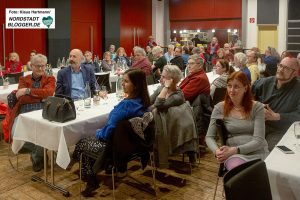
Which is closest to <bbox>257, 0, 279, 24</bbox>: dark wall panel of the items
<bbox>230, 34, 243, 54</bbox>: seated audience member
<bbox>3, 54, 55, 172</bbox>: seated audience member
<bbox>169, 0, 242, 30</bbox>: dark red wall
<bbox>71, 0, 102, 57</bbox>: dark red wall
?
<bbox>169, 0, 242, 30</bbox>: dark red wall

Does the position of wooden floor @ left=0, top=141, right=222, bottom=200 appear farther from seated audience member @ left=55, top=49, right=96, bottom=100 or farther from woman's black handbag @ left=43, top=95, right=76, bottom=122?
seated audience member @ left=55, top=49, right=96, bottom=100

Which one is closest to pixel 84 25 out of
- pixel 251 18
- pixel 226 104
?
pixel 251 18

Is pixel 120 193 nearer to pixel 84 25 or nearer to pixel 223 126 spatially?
pixel 223 126

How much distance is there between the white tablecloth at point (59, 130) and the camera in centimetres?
346

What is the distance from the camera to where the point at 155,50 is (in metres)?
8.13

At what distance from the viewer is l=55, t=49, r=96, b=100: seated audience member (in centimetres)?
477

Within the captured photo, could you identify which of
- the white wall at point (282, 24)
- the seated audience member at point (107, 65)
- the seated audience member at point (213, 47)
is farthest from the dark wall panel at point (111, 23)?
the white wall at point (282, 24)

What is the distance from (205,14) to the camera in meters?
14.4

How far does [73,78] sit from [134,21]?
961cm

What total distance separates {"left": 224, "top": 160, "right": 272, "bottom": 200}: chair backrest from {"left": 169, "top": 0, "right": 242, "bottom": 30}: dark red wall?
41.0ft

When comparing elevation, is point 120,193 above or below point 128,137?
below

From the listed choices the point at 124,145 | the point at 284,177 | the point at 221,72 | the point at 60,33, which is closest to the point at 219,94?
the point at 221,72

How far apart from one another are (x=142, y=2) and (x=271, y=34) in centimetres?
495

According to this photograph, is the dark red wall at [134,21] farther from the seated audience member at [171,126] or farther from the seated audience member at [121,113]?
the seated audience member at [121,113]
